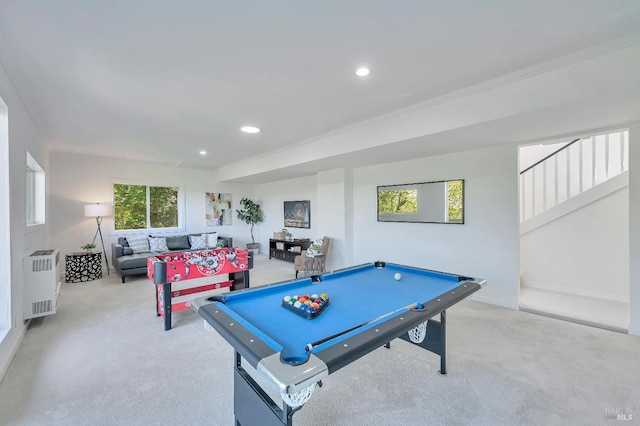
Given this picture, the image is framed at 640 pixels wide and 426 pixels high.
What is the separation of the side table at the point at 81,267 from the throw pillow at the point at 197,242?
1.73 meters

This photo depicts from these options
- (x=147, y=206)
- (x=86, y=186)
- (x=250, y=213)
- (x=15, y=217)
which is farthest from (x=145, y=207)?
(x=15, y=217)

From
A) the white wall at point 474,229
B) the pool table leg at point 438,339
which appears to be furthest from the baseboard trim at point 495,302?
the pool table leg at point 438,339

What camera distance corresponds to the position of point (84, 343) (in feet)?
8.99

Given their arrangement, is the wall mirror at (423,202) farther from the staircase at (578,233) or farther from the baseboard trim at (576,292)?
the baseboard trim at (576,292)

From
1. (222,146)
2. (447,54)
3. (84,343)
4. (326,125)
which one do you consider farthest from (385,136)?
(84,343)

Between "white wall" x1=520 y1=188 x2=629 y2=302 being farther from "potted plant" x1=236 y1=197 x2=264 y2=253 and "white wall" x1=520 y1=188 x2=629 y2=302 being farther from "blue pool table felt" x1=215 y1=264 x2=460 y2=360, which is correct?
"potted plant" x1=236 y1=197 x2=264 y2=253

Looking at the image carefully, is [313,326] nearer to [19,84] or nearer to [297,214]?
[19,84]

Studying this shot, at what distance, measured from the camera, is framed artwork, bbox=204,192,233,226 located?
7.58 meters

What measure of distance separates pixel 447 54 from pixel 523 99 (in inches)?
34.3

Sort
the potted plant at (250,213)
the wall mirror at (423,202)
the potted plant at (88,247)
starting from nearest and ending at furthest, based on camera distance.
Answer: the wall mirror at (423,202), the potted plant at (88,247), the potted plant at (250,213)

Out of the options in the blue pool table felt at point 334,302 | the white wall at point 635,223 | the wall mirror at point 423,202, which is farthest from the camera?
the wall mirror at point 423,202

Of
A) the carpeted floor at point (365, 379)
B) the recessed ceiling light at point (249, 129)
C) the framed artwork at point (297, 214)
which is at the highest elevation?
the recessed ceiling light at point (249, 129)

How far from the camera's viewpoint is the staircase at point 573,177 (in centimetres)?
400

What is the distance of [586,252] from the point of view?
410 centimetres
